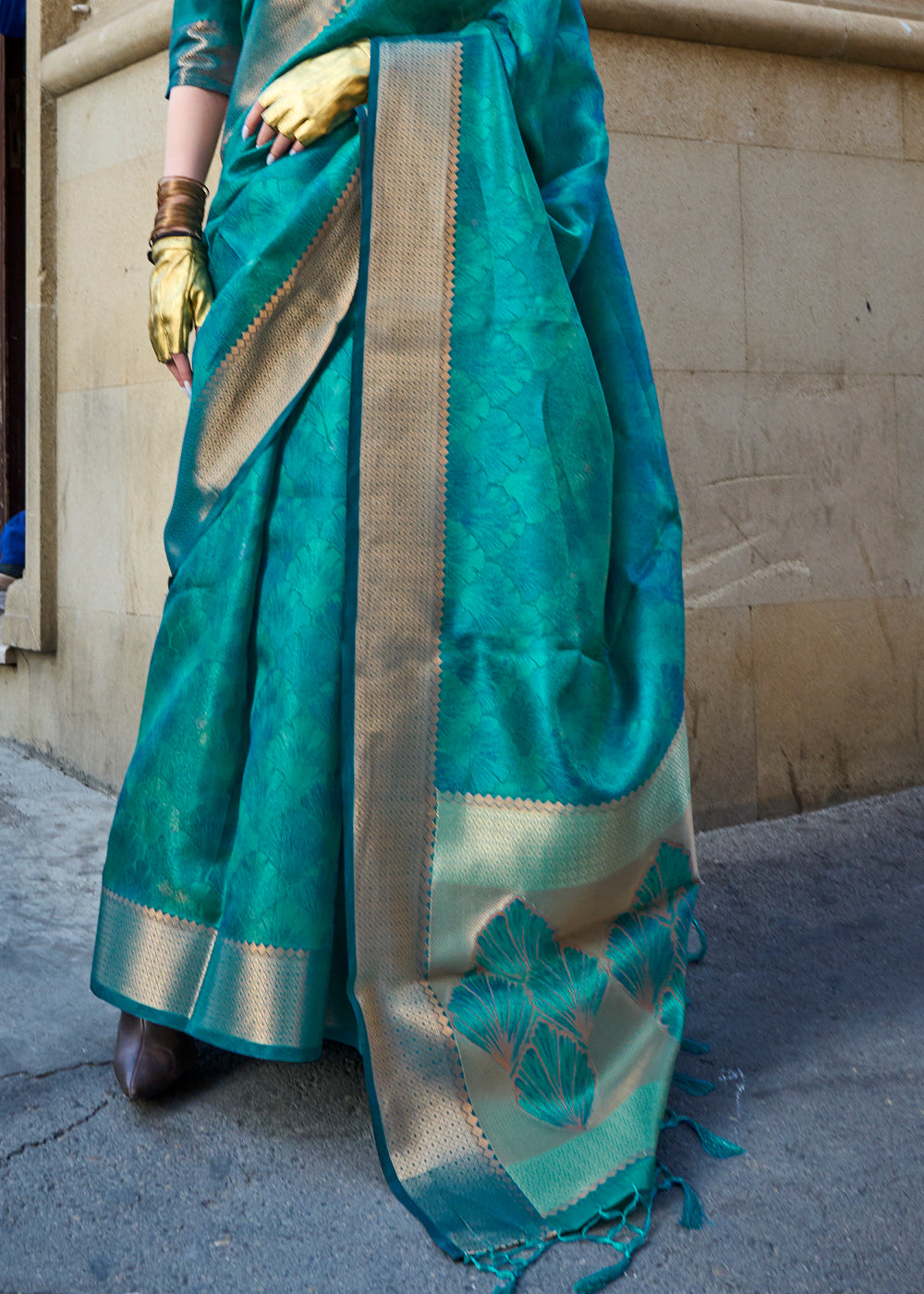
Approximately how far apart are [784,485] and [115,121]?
1876 mm

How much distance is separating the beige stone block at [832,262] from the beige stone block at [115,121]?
1.40 m

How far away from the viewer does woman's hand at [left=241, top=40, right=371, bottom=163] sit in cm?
145

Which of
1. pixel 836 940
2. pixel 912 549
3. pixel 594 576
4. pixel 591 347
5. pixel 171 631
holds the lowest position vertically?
pixel 836 940

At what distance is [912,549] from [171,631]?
218 centimetres

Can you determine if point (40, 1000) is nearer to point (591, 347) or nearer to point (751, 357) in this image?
point (591, 347)

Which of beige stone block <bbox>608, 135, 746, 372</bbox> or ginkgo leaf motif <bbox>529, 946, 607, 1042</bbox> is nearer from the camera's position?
ginkgo leaf motif <bbox>529, 946, 607, 1042</bbox>

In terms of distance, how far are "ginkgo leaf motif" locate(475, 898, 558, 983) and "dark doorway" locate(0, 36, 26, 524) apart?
398 centimetres

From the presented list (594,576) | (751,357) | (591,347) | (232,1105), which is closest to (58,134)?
(751,357)

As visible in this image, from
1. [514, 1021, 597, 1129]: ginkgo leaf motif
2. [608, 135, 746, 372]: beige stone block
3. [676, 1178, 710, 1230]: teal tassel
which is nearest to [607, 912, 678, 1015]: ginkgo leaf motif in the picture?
[514, 1021, 597, 1129]: ginkgo leaf motif

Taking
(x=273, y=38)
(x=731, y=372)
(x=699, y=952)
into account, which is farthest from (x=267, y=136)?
(x=731, y=372)

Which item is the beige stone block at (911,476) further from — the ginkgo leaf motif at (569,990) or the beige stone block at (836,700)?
the ginkgo leaf motif at (569,990)

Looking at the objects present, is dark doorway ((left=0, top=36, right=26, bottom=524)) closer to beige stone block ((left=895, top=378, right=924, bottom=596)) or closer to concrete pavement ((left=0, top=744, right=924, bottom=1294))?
concrete pavement ((left=0, top=744, right=924, bottom=1294))

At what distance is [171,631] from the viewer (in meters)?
1.52

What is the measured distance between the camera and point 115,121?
9.66ft
